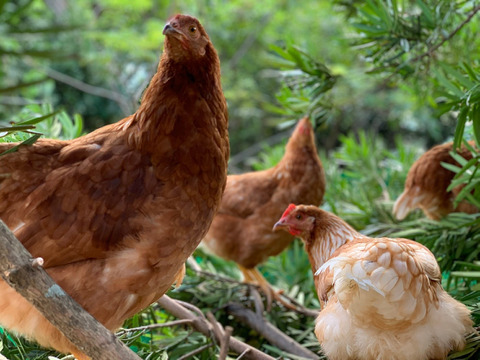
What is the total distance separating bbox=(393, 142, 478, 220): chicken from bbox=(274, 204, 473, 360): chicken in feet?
2.27

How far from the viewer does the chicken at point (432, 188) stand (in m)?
1.57

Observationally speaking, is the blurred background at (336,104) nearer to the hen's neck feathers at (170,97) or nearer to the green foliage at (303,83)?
the green foliage at (303,83)

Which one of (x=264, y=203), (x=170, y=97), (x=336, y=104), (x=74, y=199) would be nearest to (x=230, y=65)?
(x=336, y=104)

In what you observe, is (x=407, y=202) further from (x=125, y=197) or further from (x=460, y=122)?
(x=125, y=197)

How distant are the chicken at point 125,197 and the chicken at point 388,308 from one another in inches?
11.5

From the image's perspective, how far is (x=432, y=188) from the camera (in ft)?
5.14

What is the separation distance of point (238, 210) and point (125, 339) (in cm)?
86

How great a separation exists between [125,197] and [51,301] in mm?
259

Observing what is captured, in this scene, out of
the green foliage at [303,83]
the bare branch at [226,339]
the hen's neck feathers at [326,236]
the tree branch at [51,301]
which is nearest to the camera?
the tree branch at [51,301]

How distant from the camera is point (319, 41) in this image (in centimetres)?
473

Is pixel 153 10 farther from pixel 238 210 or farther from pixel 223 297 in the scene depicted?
pixel 223 297

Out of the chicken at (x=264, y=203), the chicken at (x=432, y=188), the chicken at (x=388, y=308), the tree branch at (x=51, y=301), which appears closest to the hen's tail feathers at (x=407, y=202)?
the chicken at (x=432, y=188)

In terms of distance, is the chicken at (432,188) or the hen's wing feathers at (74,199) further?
the chicken at (432,188)

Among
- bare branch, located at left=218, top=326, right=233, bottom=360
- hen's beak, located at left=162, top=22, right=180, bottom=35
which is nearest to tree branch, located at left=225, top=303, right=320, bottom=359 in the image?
bare branch, located at left=218, top=326, right=233, bottom=360
